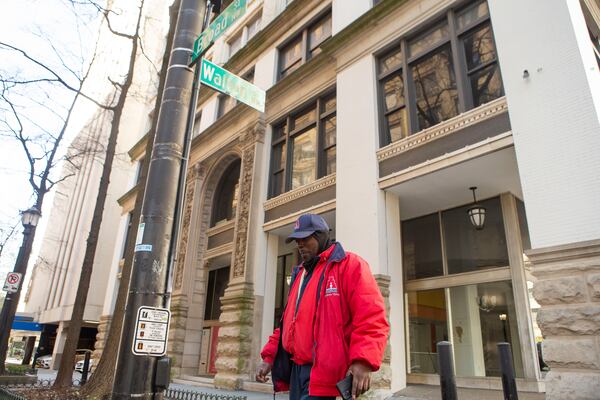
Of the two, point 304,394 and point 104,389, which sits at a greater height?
point 304,394

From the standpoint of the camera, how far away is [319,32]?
52.8 ft

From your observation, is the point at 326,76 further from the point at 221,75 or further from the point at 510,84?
the point at 221,75

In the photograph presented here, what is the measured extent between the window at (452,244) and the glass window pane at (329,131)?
354 cm

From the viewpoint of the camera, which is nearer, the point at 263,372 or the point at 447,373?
the point at 263,372

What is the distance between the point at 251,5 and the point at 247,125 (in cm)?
787

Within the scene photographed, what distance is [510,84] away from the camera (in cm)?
860

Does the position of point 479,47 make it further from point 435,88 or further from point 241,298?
point 241,298

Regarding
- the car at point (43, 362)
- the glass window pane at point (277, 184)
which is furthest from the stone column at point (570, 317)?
the car at point (43, 362)

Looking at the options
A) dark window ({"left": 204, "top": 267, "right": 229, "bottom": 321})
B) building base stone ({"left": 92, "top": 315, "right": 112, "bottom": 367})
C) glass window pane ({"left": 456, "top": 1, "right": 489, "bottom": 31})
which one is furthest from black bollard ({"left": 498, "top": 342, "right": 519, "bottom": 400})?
building base stone ({"left": 92, "top": 315, "right": 112, "bottom": 367})

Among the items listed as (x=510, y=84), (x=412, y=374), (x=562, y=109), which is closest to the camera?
(x=562, y=109)

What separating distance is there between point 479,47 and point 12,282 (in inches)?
634

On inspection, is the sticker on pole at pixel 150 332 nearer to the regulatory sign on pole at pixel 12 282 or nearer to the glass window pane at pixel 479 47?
the glass window pane at pixel 479 47

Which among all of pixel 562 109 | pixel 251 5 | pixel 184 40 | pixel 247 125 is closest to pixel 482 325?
pixel 562 109

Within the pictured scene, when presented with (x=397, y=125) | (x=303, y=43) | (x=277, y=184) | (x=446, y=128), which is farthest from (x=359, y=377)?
(x=303, y=43)
